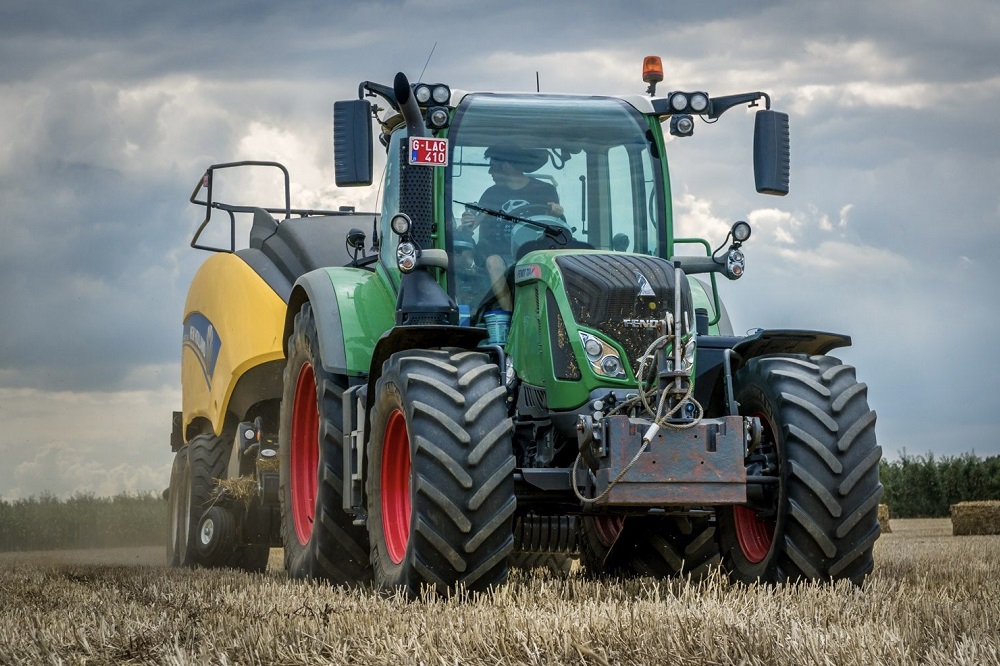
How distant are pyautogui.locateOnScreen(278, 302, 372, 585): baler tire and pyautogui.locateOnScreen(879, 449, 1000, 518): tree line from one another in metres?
23.1

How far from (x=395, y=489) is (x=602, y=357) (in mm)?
1226

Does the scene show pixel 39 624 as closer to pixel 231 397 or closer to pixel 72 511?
pixel 231 397

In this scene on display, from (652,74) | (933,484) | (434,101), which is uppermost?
(652,74)

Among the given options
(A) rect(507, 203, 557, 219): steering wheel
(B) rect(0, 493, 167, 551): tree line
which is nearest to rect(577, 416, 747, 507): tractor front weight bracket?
(A) rect(507, 203, 557, 219): steering wheel

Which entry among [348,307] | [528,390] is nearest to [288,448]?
[348,307]

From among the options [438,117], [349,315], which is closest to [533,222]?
[438,117]

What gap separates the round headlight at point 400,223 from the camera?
7.00 metres

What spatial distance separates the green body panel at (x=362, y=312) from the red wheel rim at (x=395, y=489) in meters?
0.79

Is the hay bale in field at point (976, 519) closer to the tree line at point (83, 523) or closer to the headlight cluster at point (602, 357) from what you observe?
the tree line at point (83, 523)

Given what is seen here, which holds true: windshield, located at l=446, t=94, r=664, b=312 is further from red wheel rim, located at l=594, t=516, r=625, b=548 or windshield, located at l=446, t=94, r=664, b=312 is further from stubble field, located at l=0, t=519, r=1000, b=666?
stubble field, located at l=0, t=519, r=1000, b=666

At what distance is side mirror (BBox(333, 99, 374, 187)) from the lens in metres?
6.89

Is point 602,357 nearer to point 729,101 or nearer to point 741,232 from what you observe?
point 741,232

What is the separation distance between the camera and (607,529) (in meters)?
7.93

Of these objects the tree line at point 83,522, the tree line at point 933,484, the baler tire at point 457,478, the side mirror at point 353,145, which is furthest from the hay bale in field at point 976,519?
the baler tire at point 457,478
